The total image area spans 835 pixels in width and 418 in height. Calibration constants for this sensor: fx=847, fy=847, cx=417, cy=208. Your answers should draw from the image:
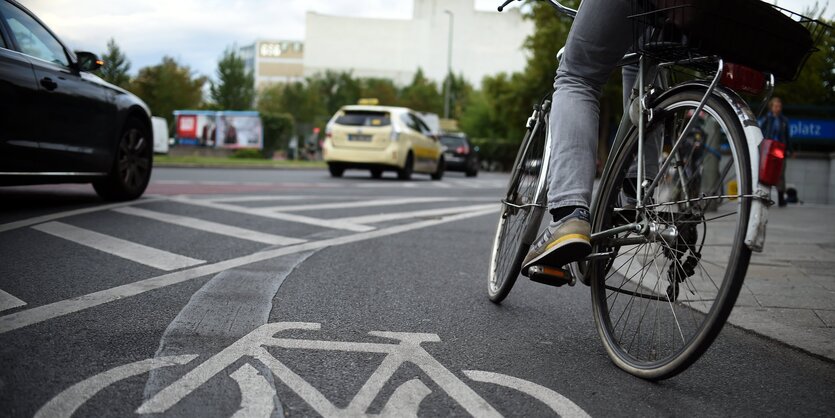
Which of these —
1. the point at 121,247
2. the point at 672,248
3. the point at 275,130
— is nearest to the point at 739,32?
the point at 672,248

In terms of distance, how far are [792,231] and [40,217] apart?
725 centimetres

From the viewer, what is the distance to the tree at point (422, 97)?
3246 inches

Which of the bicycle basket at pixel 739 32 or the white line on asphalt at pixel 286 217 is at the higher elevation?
the bicycle basket at pixel 739 32

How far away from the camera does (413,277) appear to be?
479 centimetres

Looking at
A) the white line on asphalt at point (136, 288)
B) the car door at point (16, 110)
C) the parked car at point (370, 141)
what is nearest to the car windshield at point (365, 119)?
the parked car at point (370, 141)

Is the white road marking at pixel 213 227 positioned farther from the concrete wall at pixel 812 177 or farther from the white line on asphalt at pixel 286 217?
the concrete wall at pixel 812 177

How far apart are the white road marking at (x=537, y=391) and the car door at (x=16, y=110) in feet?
15.3

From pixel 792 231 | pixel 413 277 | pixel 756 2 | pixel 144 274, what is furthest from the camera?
pixel 792 231

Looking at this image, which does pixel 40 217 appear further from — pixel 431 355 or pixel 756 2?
pixel 756 2

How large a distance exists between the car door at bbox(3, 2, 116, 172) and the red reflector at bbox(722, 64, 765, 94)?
5.38 metres

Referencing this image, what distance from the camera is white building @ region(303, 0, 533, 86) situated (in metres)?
108

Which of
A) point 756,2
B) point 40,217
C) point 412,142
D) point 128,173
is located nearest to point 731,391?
point 756,2

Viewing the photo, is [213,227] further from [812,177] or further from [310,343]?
[812,177]

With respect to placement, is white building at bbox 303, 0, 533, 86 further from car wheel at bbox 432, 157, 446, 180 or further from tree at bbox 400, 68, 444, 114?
car wheel at bbox 432, 157, 446, 180
